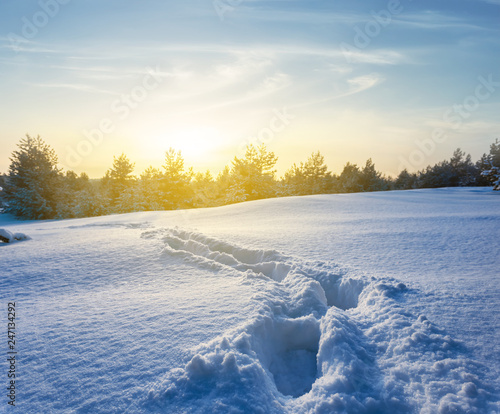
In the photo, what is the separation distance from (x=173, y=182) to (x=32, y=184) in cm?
1087

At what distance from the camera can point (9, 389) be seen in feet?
5.61

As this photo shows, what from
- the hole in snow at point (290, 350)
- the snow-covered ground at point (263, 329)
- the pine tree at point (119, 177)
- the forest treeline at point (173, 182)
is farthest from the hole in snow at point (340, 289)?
the pine tree at point (119, 177)

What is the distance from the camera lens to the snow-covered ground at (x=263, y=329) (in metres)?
1.67

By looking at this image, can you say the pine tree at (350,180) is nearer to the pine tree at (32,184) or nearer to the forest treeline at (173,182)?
the forest treeline at (173,182)

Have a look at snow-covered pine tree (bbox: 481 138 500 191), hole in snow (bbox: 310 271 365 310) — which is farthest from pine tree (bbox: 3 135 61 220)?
snow-covered pine tree (bbox: 481 138 500 191)

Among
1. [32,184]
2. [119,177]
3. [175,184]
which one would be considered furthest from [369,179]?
[32,184]

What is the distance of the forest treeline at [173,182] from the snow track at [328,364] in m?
19.1

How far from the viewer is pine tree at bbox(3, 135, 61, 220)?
19750 mm

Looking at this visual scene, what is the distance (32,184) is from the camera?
65.0 ft

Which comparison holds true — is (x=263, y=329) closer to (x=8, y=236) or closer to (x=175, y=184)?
(x=8, y=236)

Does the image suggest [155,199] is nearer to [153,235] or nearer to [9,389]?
[153,235]

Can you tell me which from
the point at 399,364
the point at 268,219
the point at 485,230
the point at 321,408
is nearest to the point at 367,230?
the point at 485,230

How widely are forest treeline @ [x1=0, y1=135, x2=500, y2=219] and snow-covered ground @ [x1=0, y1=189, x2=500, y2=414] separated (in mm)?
18317

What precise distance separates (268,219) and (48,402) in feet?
22.0
